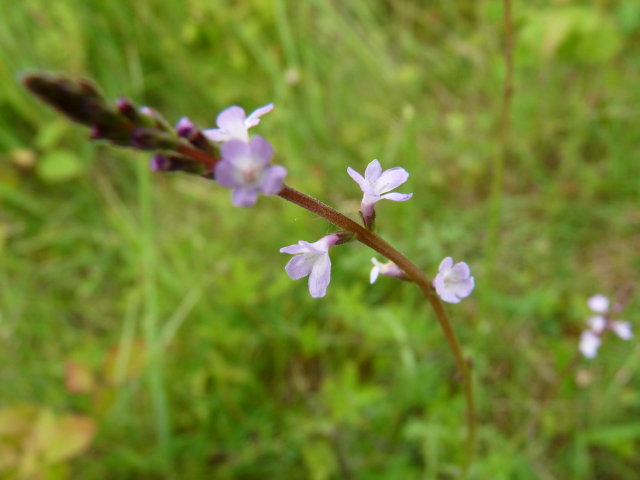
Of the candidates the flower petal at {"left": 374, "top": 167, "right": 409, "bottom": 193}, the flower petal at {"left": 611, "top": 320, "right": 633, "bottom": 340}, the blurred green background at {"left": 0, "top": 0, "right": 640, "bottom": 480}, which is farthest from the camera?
the blurred green background at {"left": 0, "top": 0, "right": 640, "bottom": 480}

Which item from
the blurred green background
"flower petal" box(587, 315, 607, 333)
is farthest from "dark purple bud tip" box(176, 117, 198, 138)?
"flower petal" box(587, 315, 607, 333)

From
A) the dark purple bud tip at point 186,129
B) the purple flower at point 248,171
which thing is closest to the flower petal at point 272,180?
the purple flower at point 248,171

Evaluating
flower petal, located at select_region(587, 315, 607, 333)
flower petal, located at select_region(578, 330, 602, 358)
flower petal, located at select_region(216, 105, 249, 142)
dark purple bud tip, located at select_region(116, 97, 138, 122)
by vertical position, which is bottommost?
dark purple bud tip, located at select_region(116, 97, 138, 122)

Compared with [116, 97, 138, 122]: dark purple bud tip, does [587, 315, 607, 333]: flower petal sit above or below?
above

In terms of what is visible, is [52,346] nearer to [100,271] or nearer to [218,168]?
[100,271]

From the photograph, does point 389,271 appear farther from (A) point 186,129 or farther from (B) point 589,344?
(B) point 589,344

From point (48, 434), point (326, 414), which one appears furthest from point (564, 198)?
point (48, 434)

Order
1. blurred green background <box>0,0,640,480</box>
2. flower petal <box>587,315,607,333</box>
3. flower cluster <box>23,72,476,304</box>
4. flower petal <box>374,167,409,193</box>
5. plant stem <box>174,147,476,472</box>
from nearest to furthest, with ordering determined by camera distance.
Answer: flower cluster <box>23,72,476,304</box> → plant stem <box>174,147,476,472</box> → flower petal <box>374,167,409,193</box> → flower petal <box>587,315,607,333</box> → blurred green background <box>0,0,640,480</box>

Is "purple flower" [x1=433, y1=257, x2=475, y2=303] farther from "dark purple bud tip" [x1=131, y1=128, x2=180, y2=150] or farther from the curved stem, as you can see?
"dark purple bud tip" [x1=131, y1=128, x2=180, y2=150]
